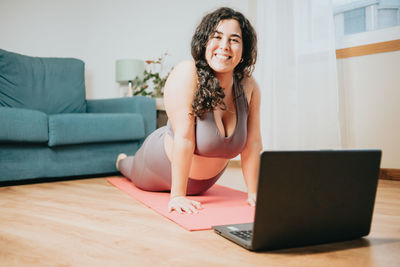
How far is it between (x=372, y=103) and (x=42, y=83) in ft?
8.31

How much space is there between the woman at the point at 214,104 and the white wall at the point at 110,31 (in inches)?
79.7

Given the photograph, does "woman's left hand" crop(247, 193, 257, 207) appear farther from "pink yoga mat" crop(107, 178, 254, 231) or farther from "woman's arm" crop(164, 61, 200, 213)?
"woman's arm" crop(164, 61, 200, 213)

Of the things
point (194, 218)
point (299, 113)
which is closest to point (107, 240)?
point (194, 218)

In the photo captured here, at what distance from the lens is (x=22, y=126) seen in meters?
1.99

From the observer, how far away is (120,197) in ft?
5.69

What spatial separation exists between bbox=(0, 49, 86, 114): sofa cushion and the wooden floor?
1378mm

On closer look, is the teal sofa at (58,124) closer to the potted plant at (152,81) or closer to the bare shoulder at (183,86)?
the potted plant at (152,81)

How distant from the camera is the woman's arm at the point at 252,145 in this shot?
5.04 ft

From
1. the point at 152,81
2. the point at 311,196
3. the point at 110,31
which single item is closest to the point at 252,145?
the point at 311,196

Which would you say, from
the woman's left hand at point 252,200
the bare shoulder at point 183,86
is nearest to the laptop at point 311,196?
the woman's left hand at point 252,200

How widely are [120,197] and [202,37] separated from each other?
0.89m

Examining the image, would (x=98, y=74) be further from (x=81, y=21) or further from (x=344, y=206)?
(x=344, y=206)

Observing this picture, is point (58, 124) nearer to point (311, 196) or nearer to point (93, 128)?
point (93, 128)

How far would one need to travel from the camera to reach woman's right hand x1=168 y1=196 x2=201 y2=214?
4.38 feet
